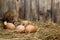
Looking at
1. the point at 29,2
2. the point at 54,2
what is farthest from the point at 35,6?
the point at 54,2

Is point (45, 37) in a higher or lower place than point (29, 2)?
lower

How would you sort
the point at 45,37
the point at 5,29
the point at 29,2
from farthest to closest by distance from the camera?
the point at 29,2
the point at 5,29
the point at 45,37

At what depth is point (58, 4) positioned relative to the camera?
329cm

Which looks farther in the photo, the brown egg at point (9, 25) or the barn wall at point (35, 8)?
the barn wall at point (35, 8)

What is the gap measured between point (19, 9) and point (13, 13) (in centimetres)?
30

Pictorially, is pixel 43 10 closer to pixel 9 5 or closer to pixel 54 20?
pixel 54 20

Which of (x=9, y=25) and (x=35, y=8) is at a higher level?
(x=35, y=8)

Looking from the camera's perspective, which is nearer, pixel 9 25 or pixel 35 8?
pixel 9 25

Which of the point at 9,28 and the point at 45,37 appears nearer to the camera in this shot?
the point at 45,37

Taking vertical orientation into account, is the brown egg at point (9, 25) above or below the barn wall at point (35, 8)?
below

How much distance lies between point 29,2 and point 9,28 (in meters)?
0.82

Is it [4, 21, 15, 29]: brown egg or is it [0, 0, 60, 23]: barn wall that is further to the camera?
[0, 0, 60, 23]: barn wall

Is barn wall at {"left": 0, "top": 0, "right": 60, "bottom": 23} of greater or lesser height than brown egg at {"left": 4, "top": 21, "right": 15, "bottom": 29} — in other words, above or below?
above

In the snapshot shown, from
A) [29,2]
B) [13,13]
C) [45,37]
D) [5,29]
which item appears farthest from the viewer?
[29,2]
